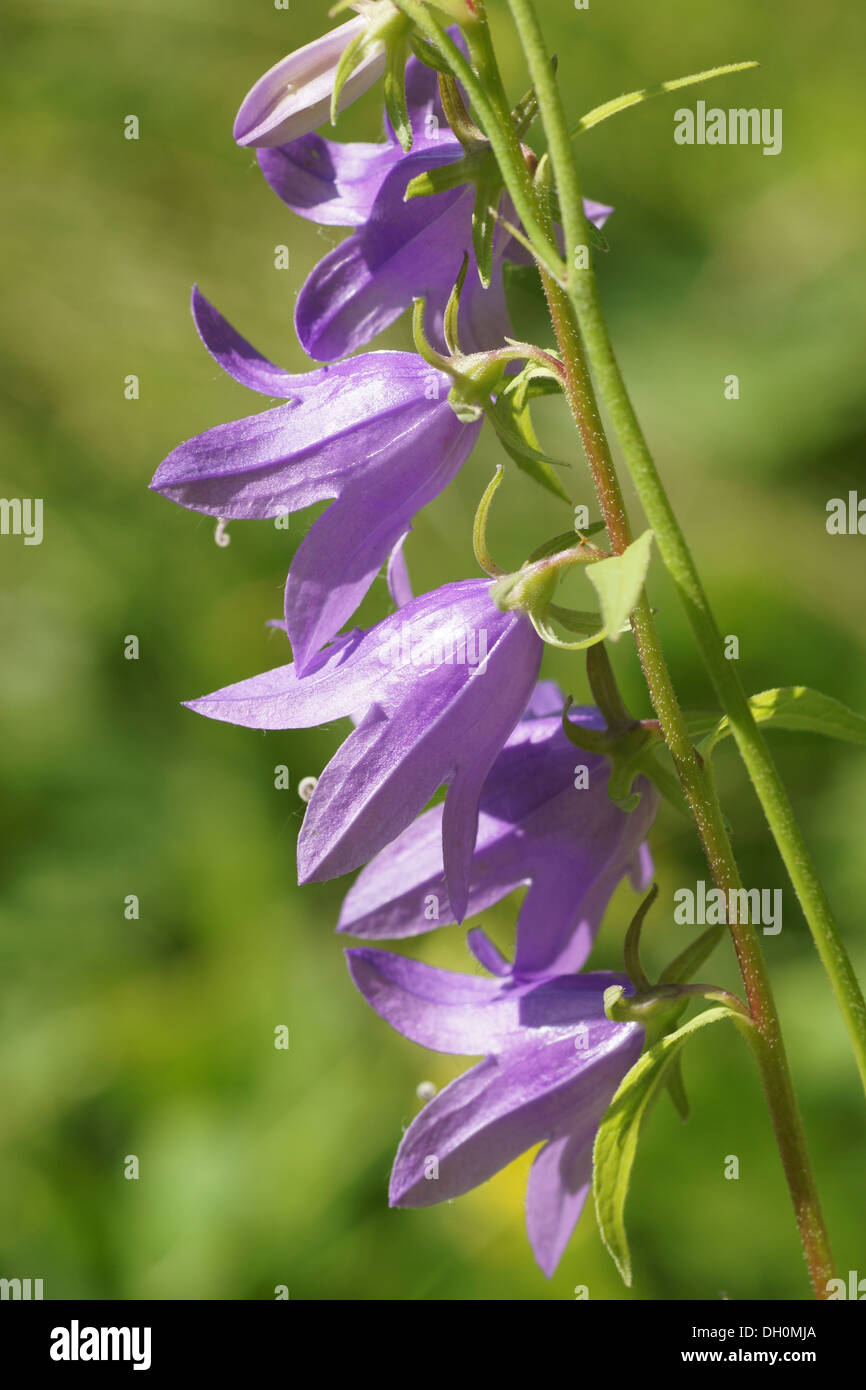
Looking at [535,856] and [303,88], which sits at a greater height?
[303,88]

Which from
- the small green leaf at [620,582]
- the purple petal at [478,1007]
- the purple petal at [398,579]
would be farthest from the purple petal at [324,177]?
the purple petal at [478,1007]

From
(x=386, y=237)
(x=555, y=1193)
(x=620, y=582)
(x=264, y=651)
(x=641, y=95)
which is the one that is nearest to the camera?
(x=620, y=582)

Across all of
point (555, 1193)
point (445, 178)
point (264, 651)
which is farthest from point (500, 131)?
point (264, 651)

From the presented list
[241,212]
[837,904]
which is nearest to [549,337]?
[241,212]

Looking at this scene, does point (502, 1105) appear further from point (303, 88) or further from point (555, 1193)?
point (303, 88)
